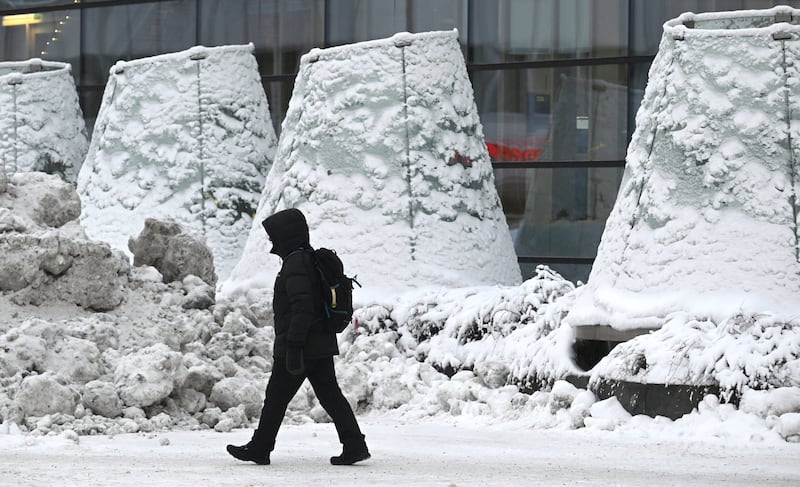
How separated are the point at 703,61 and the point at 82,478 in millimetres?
6004

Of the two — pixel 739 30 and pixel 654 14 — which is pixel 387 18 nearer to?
pixel 654 14

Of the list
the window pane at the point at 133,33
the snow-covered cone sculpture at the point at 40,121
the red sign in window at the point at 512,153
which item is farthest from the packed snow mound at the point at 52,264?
the window pane at the point at 133,33

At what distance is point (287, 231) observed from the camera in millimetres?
8109

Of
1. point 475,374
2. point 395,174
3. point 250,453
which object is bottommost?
point 475,374

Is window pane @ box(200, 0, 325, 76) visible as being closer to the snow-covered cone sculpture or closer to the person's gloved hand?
the snow-covered cone sculpture

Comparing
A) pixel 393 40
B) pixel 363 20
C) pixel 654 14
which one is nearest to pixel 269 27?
pixel 363 20

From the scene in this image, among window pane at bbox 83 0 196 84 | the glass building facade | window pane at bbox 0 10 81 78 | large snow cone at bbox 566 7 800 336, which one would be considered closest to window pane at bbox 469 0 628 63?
the glass building facade

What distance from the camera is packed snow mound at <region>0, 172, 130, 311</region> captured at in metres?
11.6

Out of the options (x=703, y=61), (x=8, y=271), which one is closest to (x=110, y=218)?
(x=8, y=271)

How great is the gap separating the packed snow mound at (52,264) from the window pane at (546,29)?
767 centimetres

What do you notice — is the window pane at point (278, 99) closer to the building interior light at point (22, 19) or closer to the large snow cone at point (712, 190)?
the building interior light at point (22, 19)

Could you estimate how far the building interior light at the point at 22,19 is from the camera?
2197 cm

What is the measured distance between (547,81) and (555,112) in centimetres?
39

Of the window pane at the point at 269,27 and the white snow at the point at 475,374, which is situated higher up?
the window pane at the point at 269,27
